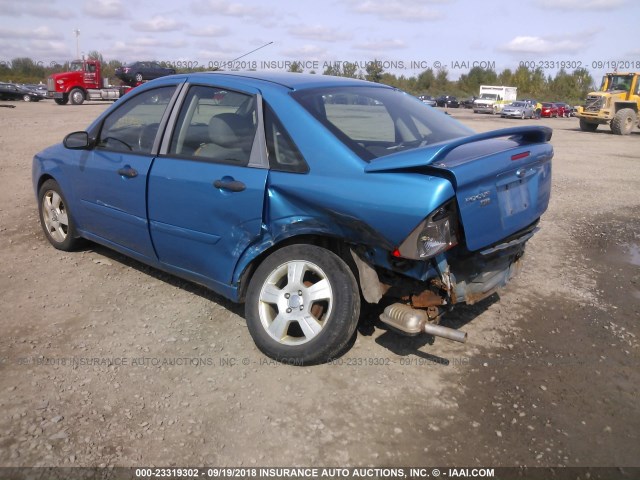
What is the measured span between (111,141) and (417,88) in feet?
281

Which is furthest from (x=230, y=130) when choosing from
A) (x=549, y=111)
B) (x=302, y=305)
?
(x=549, y=111)

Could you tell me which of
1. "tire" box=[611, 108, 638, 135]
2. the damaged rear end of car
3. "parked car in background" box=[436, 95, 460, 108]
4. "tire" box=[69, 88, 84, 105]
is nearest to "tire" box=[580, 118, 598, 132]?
"tire" box=[611, 108, 638, 135]

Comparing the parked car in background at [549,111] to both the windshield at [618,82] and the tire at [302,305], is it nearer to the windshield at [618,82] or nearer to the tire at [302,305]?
the windshield at [618,82]

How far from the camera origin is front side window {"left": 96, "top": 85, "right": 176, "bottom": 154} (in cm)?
409

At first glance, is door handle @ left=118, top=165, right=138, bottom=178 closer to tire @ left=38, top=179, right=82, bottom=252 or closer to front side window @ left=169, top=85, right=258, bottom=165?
front side window @ left=169, top=85, right=258, bottom=165

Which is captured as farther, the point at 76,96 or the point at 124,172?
the point at 76,96

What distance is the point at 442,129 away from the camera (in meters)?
3.97

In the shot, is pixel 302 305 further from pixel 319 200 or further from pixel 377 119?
pixel 377 119

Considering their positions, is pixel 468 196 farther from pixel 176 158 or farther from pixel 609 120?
pixel 609 120

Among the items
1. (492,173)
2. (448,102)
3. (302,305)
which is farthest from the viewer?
(448,102)

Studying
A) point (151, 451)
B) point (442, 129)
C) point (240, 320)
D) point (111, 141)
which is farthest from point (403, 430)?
point (111, 141)

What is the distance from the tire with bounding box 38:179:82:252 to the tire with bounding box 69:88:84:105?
33.2m

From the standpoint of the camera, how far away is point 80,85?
34938mm

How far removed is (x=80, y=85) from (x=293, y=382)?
36.7 metres
